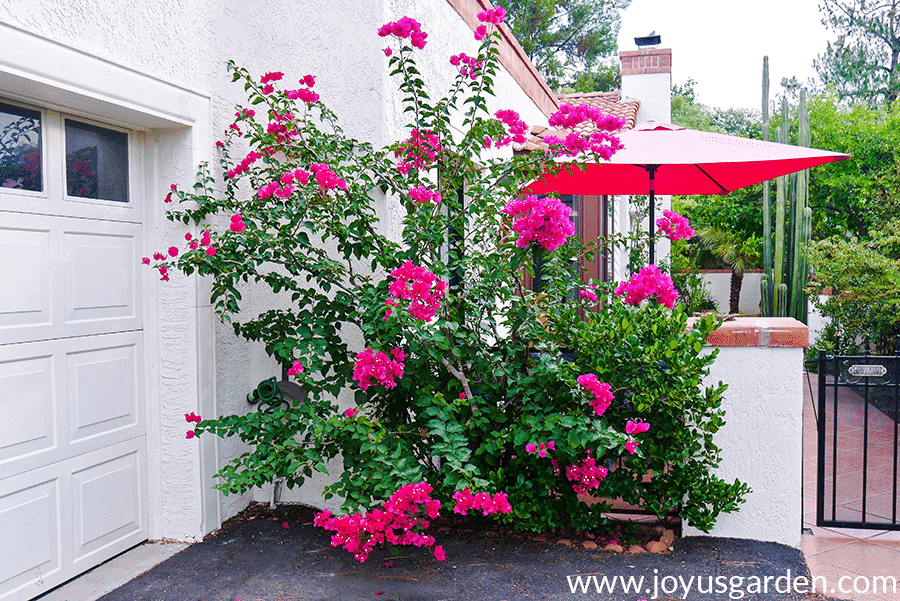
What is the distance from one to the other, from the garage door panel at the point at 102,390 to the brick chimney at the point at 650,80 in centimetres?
1085

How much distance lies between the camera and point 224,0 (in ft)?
13.3

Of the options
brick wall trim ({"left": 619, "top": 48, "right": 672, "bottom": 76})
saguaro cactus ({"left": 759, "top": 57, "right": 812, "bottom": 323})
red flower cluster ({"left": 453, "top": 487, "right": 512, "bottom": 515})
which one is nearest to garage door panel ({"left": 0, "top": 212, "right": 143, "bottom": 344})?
red flower cluster ({"left": 453, "top": 487, "right": 512, "bottom": 515})

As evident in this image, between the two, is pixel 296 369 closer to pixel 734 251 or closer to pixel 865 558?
pixel 865 558

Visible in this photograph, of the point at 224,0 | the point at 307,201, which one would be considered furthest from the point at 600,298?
the point at 224,0

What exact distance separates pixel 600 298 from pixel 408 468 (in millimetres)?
1443

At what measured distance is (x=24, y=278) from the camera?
3084 millimetres

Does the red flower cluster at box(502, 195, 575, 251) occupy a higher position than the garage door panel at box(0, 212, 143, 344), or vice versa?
the red flower cluster at box(502, 195, 575, 251)

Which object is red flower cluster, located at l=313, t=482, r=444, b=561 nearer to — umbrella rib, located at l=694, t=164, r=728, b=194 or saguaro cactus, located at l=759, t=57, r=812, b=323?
umbrella rib, located at l=694, t=164, r=728, b=194

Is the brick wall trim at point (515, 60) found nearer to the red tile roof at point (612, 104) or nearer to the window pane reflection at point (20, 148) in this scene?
the red tile roof at point (612, 104)

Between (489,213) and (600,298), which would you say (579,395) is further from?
(489,213)

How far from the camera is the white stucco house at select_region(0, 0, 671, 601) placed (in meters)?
3.04

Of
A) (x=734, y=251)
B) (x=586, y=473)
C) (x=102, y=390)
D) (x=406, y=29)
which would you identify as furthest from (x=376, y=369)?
(x=734, y=251)

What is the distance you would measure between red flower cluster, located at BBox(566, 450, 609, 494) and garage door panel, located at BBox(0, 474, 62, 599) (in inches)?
99.2

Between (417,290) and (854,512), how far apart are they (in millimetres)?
3474
